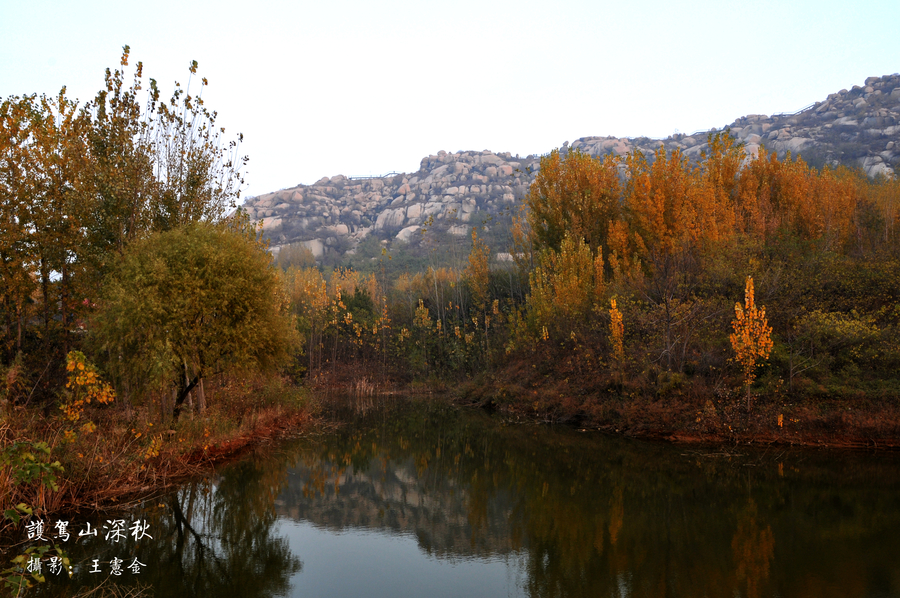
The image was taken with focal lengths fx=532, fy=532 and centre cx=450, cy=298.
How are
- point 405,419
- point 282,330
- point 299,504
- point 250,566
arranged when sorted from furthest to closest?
point 405,419 < point 282,330 < point 299,504 < point 250,566

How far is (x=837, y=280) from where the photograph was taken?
2052cm

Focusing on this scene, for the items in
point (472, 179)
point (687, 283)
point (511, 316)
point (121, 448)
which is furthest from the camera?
point (472, 179)

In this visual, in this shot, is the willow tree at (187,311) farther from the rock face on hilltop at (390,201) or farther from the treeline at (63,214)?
the rock face on hilltop at (390,201)

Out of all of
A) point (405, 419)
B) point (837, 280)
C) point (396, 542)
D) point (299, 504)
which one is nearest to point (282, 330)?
point (299, 504)

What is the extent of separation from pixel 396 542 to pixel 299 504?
3355mm

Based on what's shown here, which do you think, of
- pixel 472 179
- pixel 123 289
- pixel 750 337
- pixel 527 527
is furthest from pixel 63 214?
pixel 472 179

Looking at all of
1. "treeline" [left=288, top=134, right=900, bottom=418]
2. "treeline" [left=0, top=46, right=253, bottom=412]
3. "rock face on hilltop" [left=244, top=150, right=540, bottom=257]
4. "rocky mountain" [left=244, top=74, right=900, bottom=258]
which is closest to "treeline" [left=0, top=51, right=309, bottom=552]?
"treeline" [left=0, top=46, right=253, bottom=412]

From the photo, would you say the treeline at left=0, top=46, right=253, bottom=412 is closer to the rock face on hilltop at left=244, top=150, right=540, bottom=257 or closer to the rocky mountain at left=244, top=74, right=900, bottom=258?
the rocky mountain at left=244, top=74, right=900, bottom=258

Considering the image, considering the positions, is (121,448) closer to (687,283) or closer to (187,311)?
(187,311)

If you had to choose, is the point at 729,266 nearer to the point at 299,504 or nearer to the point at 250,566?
the point at 299,504

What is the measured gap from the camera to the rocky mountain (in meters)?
86.6

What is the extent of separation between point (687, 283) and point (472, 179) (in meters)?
113

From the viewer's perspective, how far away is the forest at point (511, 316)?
13477 mm

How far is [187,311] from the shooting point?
1397cm
